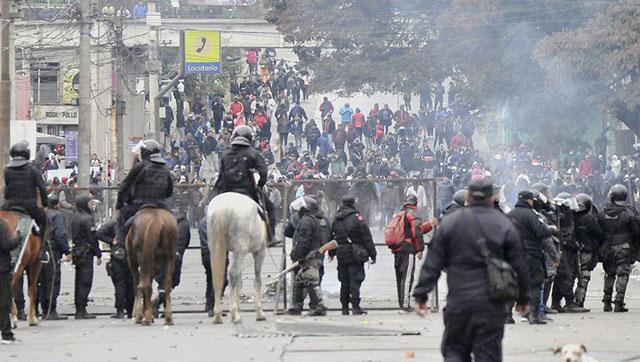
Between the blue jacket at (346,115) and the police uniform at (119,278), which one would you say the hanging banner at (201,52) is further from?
the police uniform at (119,278)

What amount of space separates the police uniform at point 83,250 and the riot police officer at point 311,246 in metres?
2.72

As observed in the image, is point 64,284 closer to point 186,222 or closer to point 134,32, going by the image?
point 186,222

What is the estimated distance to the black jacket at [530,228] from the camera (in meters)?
19.8

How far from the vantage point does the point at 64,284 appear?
92.9 ft

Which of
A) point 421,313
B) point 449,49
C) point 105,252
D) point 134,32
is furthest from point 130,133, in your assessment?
point 421,313

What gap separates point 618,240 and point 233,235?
220 inches

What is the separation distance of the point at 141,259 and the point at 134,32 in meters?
50.7

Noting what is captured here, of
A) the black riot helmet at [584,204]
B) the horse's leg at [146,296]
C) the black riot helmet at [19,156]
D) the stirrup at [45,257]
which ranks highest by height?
the black riot helmet at [19,156]

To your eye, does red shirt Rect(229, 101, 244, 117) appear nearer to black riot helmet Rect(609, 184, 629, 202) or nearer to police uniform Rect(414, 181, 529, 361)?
black riot helmet Rect(609, 184, 629, 202)

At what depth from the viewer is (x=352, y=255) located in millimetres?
22219

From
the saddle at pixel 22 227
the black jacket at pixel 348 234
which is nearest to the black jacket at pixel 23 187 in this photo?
the saddle at pixel 22 227

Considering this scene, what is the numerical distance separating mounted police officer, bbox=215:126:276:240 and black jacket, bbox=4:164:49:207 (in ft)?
7.38

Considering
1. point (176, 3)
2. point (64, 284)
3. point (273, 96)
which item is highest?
point (176, 3)

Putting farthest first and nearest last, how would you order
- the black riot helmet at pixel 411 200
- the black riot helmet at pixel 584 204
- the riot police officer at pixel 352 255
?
the black riot helmet at pixel 411 200 → the black riot helmet at pixel 584 204 → the riot police officer at pixel 352 255
